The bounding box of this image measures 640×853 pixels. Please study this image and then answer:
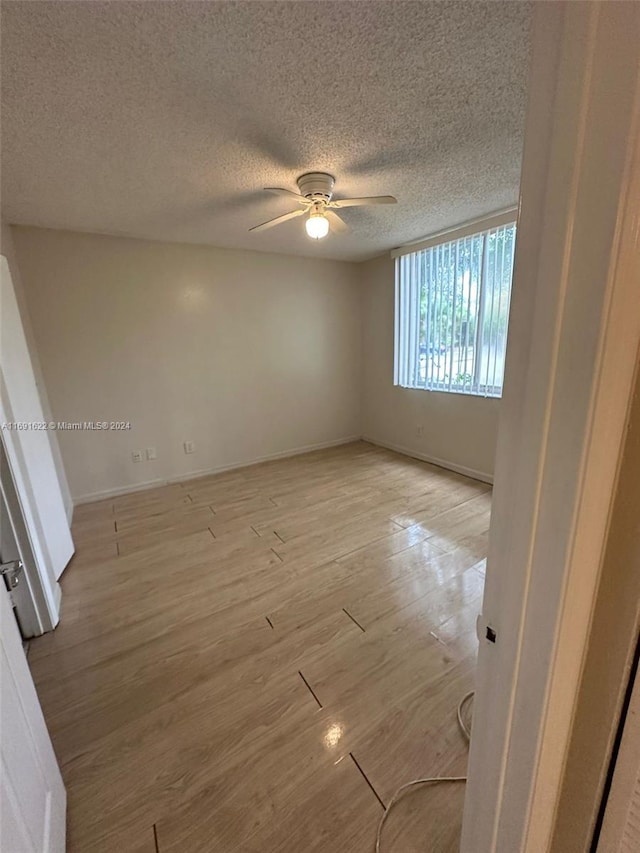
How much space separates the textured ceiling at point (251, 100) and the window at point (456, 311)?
713 millimetres

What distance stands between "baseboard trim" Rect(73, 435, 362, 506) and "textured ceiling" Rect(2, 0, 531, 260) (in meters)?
2.25

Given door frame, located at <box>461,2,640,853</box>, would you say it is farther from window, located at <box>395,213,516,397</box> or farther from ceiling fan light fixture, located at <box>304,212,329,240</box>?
window, located at <box>395,213,516,397</box>

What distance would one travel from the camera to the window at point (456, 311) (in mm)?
2975

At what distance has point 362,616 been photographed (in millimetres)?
1820

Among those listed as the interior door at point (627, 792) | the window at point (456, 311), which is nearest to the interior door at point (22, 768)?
the interior door at point (627, 792)

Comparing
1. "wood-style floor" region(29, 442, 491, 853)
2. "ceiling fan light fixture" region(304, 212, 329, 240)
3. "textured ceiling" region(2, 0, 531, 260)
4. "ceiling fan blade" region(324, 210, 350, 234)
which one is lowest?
"wood-style floor" region(29, 442, 491, 853)

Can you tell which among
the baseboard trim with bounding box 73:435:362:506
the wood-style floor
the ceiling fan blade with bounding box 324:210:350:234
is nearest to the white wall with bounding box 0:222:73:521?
the baseboard trim with bounding box 73:435:362:506

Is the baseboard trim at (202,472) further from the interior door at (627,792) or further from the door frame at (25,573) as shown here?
the interior door at (627,792)

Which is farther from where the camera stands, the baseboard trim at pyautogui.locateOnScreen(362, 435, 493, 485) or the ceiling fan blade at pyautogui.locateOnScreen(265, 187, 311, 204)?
the baseboard trim at pyautogui.locateOnScreen(362, 435, 493, 485)

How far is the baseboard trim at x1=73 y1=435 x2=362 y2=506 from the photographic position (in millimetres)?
3248

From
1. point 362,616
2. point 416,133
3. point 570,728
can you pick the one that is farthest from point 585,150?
point 362,616

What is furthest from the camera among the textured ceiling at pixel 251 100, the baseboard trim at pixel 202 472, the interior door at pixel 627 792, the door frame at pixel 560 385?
the baseboard trim at pixel 202 472

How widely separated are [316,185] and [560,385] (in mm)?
2002

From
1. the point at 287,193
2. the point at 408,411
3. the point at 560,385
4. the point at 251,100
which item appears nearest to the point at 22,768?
the point at 560,385
